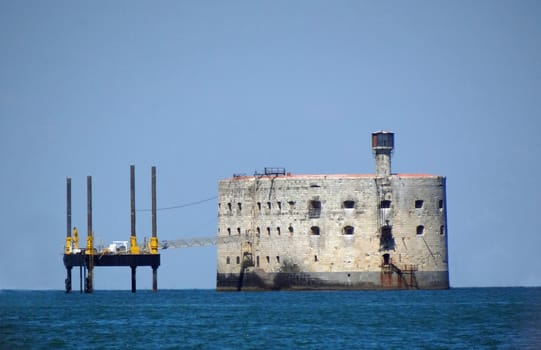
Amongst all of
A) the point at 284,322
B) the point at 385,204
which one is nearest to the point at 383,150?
the point at 385,204

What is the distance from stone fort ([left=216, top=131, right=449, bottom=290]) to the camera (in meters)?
88.8

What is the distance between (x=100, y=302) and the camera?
284ft

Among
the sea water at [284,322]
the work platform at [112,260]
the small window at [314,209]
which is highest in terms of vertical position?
the small window at [314,209]

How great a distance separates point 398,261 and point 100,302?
16265 millimetres

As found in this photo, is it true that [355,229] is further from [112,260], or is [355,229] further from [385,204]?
[112,260]

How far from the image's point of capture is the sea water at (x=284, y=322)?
57094 millimetres

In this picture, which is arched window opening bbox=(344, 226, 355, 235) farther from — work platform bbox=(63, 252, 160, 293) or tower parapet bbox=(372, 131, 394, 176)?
work platform bbox=(63, 252, 160, 293)

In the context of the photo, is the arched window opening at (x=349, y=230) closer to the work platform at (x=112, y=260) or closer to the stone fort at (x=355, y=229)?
the stone fort at (x=355, y=229)

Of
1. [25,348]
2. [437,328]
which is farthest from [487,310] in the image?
[25,348]

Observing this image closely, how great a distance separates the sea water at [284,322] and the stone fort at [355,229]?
1116 mm

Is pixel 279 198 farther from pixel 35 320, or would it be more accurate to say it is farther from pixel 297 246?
pixel 35 320

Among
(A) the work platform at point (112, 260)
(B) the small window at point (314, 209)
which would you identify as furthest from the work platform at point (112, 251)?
(B) the small window at point (314, 209)

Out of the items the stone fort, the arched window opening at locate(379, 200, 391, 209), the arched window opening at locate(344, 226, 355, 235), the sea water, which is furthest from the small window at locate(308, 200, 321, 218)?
the sea water

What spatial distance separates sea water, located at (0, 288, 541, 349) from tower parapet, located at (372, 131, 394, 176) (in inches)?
266
